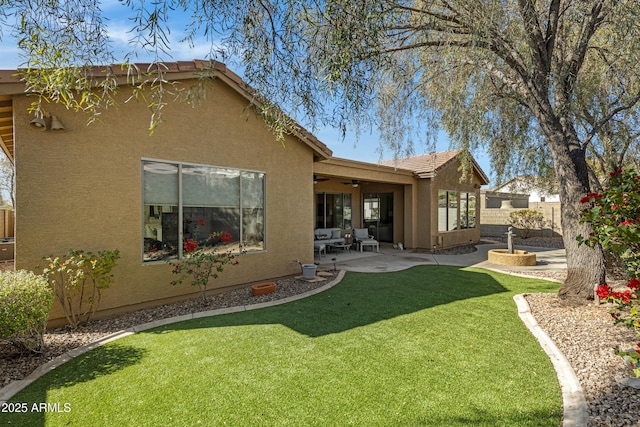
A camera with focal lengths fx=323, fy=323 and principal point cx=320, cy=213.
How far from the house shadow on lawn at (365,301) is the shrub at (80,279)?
1.35 metres

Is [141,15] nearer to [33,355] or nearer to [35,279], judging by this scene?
[35,279]

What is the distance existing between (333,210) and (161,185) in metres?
9.37

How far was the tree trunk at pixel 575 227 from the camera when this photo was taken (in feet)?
21.4

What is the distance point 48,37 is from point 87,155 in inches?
105

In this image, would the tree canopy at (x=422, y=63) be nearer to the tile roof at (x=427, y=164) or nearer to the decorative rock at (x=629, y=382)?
the decorative rock at (x=629, y=382)

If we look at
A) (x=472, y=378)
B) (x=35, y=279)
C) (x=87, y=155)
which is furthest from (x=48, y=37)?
(x=472, y=378)

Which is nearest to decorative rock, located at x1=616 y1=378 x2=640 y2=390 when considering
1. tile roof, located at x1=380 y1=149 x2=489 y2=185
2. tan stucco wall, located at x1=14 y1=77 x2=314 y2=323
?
tan stucco wall, located at x1=14 y1=77 x2=314 y2=323

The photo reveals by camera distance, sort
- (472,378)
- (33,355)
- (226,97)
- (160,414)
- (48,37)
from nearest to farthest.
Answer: (160,414), (48,37), (472,378), (33,355), (226,97)

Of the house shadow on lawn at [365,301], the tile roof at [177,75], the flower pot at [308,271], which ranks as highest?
the tile roof at [177,75]

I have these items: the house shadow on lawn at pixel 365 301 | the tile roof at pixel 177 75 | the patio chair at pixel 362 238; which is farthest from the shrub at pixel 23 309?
the patio chair at pixel 362 238

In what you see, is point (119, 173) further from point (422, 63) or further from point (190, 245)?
point (422, 63)

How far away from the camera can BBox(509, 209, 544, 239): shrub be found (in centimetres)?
2050

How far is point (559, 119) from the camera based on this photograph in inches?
274

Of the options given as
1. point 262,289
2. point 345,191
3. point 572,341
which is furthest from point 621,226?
point 345,191
